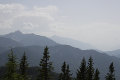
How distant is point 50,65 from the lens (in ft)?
96.3

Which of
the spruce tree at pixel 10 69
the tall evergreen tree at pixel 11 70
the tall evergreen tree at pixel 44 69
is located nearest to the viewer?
the tall evergreen tree at pixel 11 70

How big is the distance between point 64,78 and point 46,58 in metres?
15.6

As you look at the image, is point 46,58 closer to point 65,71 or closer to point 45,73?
point 45,73

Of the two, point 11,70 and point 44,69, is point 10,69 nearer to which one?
point 11,70

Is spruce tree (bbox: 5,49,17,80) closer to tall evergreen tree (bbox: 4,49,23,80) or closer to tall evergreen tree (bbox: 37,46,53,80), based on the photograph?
tall evergreen tree (bbox: 4,49,23,80)

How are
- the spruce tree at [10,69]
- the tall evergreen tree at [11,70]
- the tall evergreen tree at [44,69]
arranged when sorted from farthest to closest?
1. the tall evergreen tree at [44,69]
2. the spruce tree at [10,69]
3. the tall evergreen tree at [11,70]

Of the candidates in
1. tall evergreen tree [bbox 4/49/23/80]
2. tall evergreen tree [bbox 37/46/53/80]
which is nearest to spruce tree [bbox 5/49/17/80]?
tall evergreen tree [bbox 4/49/23/80]

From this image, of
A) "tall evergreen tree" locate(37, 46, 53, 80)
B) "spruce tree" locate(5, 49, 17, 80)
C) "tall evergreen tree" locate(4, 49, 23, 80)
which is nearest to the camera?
"tall evergreen tree" locate(4, 49, 23, 80)

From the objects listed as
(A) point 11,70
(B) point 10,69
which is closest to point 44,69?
(A) point 11,70

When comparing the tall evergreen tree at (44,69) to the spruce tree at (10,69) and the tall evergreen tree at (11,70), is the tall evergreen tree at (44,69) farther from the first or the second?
the spruce tree at (10,69)

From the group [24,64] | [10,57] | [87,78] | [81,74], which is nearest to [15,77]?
[10,57]

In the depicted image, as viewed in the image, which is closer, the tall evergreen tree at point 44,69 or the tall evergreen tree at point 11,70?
the tall evergreen tree at point 11,70

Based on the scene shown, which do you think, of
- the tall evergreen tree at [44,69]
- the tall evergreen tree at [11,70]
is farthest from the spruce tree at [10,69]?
the tall evergreen tree at [44,69]

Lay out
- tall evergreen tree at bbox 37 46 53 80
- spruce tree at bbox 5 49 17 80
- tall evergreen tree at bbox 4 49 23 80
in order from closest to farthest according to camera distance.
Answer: tall evergreen tree at bbox 4 49 23 80 → spruce tree at bbox 5 49 17 80 → tall evergreen tree at bbox 37 46 53 80
